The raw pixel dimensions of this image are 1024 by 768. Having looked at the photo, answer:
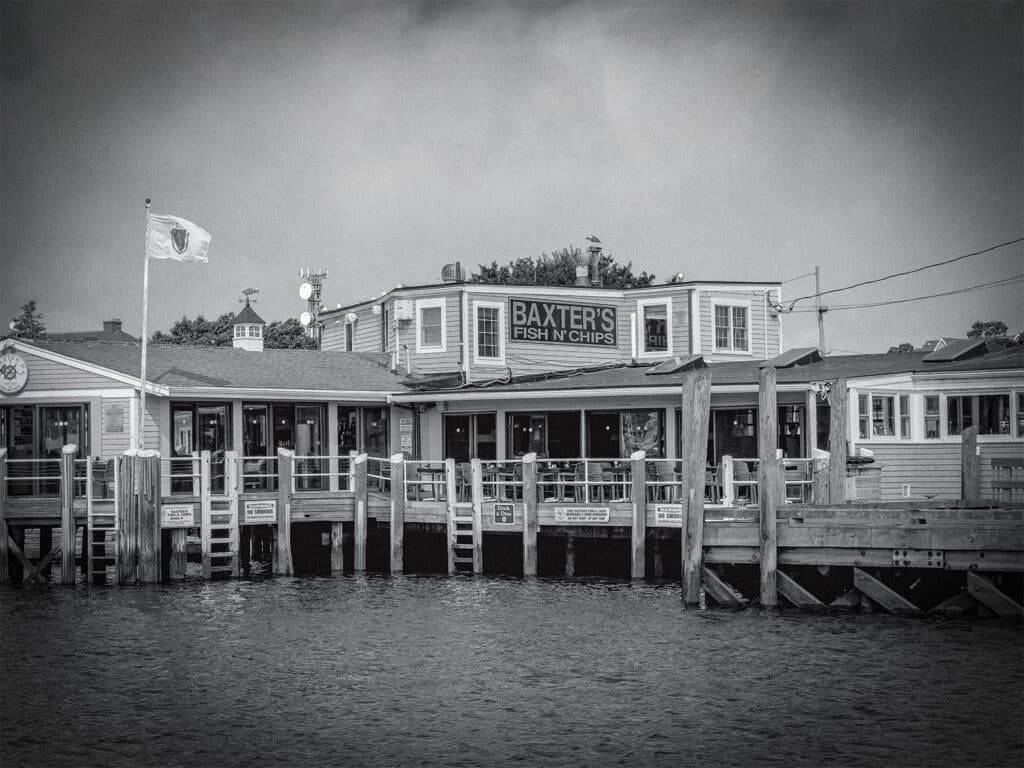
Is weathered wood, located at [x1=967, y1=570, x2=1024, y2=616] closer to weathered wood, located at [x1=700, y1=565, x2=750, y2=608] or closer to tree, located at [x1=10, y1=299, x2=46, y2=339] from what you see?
weathered wood, located at [x1=700, y1=565, x2=750, y2=608]

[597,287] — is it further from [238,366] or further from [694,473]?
[694,473]

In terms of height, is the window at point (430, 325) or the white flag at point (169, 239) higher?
the white flag at point (169, 239)

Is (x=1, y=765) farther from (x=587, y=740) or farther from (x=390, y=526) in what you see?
(x=390, y=526)

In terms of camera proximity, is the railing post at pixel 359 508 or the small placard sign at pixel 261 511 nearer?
the small placard sign at pixel 261 511

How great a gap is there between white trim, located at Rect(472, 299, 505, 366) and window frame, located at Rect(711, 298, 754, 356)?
7146mm

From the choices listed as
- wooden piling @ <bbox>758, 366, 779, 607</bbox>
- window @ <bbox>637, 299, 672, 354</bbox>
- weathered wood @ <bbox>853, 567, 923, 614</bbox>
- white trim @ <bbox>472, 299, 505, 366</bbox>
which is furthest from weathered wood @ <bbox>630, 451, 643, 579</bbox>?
window @ <bbox>637, 299, 672, 354</bbox>

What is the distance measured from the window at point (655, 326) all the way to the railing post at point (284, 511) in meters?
15.4

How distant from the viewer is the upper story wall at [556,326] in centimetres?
4134

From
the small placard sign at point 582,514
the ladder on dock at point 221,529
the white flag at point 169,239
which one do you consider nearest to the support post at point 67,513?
the ladder on dock at point 221,529

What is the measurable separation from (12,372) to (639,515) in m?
17.8

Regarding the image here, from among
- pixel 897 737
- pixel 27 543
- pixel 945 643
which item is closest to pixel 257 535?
pixel 27 543

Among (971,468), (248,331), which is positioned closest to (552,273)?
(248,331)

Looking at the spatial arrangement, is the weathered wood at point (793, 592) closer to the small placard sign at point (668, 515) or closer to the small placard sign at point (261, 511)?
the small placard sign at point (668, 515)

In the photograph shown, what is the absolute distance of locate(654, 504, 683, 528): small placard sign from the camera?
29.2 m
